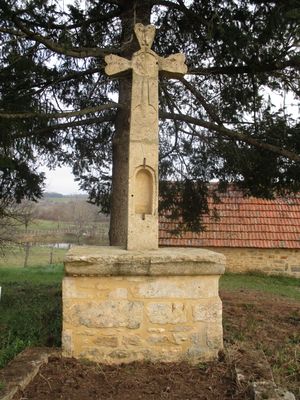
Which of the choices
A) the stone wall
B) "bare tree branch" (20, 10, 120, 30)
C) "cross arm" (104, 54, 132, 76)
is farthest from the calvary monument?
the stone wall

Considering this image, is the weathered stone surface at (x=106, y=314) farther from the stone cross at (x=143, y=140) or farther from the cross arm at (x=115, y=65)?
the cross arm at (x=115, y=65)

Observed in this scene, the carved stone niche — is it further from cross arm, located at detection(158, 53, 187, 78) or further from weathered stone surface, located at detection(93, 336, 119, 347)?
weathered stone surface, located at detection(93, 336, 119, 347)

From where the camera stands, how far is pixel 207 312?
4.62m

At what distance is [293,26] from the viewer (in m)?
5.55

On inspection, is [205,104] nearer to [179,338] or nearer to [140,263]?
[140,263]

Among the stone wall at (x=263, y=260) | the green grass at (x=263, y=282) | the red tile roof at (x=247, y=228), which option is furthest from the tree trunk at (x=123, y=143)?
the stone wall at (x=263, y=260)

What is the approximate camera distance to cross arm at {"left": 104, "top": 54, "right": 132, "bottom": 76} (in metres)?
5.02

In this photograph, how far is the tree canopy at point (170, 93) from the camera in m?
6.05

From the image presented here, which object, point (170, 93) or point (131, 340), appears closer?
point (131, 340)

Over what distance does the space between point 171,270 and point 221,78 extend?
4.16 m

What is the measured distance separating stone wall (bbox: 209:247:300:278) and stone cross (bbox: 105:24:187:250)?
11.7 meters

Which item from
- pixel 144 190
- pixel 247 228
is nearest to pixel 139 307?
pixel 144 190

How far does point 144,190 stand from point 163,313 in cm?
132

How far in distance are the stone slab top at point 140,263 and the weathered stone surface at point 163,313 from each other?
1.05ft
